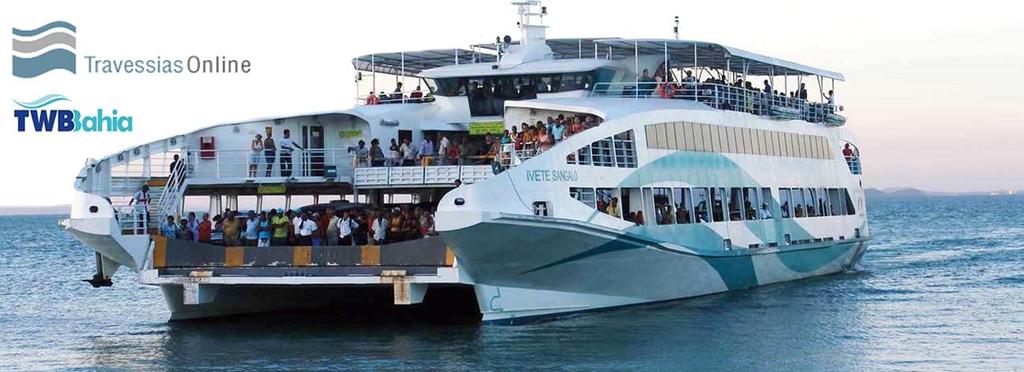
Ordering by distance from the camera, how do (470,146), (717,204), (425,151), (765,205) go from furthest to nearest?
(765,205), (470,146), (717,204), (425,151)

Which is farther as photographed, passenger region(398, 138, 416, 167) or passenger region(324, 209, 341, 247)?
passenger region(398, 138, 416, 167)

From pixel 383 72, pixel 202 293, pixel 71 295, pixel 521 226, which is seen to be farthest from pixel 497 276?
pixel 71 295

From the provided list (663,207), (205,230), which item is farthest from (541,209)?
(205,230)

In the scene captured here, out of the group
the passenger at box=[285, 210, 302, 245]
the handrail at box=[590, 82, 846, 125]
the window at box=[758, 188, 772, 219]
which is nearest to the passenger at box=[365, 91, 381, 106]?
the handrail at box=[590, 82, 846, 125]

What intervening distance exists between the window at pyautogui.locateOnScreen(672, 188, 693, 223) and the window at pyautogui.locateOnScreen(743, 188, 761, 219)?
2516mm

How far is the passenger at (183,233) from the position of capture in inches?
974

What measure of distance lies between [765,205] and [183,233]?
38.3 ft

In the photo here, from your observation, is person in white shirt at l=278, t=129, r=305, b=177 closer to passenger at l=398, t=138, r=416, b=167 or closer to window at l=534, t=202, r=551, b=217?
passenger at l=398, t=138, r=416, b=167

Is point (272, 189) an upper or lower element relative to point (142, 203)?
upper

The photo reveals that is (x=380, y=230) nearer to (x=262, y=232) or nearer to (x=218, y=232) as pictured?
(x=262, y=232)

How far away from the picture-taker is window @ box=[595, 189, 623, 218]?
2449 cm

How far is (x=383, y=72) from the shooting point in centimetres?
3297

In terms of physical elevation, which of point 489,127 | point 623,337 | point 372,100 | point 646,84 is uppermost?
point 372,100

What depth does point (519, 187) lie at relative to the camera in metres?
22.6
